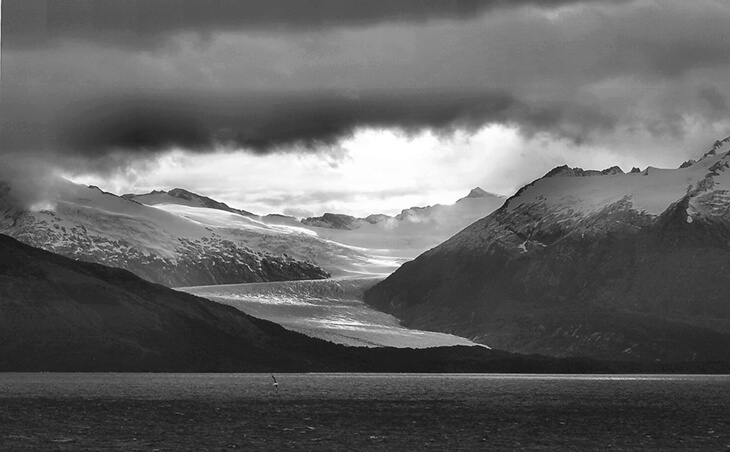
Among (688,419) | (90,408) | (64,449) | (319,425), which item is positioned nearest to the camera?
(64,449)

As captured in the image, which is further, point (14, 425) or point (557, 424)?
point (557, 424)

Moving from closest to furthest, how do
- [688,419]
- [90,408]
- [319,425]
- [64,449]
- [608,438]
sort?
[64,449] < [608,438] < [319,425] < [688,419] < [90,408]

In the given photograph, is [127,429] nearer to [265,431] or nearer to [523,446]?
[265,431]

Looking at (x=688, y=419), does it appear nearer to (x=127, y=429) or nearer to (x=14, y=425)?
(x=127, y=429)

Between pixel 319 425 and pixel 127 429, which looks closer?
pixel 127 429

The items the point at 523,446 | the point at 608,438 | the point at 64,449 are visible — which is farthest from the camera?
the point at 608,438

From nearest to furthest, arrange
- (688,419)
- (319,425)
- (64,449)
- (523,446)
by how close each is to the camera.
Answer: (64,449) < (523,446) < (319,425) < (688,419)

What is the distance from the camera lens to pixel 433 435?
144875 millimetres

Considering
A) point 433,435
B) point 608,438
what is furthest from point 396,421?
point 608,438

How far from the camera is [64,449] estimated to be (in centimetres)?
12119

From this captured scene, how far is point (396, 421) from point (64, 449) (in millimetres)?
60727

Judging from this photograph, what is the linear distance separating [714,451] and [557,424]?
4163 centimetres

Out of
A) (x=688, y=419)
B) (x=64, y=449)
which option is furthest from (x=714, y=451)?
(x=64, y=449)

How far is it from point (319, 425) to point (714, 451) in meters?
57.4
